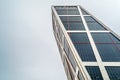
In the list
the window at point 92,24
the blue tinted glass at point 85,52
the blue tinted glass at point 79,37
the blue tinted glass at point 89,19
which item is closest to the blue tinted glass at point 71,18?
the blue tinted glass at point 89,19

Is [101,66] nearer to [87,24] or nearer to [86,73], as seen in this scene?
[86,73]

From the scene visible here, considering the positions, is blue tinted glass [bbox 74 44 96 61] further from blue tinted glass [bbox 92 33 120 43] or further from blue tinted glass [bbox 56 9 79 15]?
blue tinted glass [bbox 56 9 79 15]

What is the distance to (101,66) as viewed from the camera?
56.6 meters

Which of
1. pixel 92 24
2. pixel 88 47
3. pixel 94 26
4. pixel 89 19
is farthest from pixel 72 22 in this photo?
pixel 88 47

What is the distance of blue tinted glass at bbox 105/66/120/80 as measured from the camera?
5400cm

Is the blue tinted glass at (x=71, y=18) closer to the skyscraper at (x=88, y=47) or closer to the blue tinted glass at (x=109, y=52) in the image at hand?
the skyscraper at (x=88, y=47)

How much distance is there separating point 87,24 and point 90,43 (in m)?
14.6

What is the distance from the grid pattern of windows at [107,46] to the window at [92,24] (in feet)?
14.9

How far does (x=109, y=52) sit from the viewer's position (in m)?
65.9

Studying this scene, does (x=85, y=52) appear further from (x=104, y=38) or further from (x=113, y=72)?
(x=104, y=38)

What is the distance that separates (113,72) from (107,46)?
49.4 ft

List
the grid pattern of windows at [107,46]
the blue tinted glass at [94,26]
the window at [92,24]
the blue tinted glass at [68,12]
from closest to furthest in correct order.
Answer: the grid pattern of windows at [107,46] < the blue tinted glass at [94,26] < the window at [92,24] < the blue tinted glass at [68,12]

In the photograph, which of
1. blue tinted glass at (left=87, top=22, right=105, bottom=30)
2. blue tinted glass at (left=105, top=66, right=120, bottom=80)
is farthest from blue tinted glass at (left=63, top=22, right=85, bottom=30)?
blue tinted glass at (left=105, top=66, right=120, bottom=80)

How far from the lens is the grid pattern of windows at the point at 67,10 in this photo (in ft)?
→ 312
